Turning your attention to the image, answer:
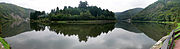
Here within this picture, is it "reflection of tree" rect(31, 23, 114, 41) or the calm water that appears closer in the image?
the calm water

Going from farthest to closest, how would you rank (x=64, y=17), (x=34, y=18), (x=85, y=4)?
(x=85, y=4) → (x=34, y=18) → (x=64, y=17)

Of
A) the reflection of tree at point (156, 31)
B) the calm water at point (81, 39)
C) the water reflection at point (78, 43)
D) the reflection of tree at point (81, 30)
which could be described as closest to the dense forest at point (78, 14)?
the reflection of tree at point (81, 30)

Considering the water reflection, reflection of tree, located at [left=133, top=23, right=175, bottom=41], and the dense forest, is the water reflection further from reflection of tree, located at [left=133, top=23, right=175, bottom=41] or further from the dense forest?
the dense forest

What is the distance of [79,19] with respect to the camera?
4090 inches

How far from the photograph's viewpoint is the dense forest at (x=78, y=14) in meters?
104

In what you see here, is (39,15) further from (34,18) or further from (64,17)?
(64,17)

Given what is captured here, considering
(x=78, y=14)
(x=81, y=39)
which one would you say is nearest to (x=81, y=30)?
(x=81, y=39)

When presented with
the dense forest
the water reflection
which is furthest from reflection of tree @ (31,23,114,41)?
the dense forest

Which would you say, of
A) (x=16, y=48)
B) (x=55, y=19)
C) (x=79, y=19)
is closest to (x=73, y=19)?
(x=79, y=19)

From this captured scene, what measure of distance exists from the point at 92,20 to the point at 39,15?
7882cm

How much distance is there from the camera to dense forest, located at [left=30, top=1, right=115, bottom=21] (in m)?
104

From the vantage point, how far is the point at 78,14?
13162 centimetres

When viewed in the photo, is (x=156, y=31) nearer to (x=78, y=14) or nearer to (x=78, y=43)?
(x=78, y=43)

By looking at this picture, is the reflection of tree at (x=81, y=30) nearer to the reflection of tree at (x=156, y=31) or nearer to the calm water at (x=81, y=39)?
the calm water at (x=81, y=39)
